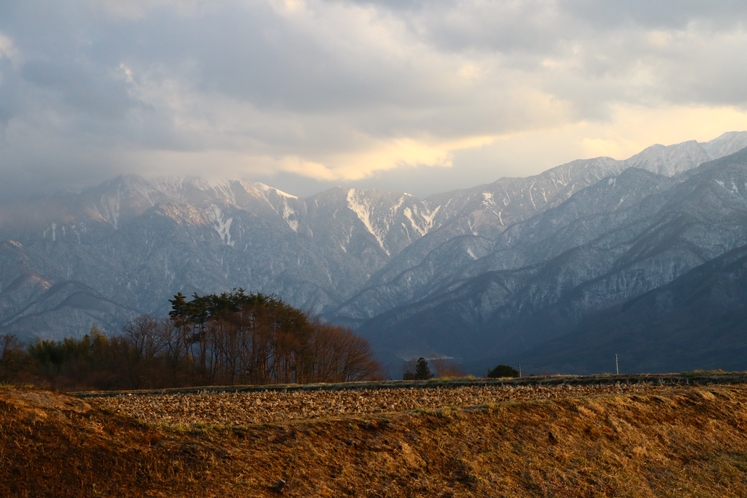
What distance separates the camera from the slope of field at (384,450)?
16.4m

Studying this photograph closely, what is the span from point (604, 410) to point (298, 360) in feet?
283

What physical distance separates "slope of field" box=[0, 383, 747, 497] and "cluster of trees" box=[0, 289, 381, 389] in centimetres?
7590

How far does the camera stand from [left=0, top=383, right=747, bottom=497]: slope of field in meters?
16.4

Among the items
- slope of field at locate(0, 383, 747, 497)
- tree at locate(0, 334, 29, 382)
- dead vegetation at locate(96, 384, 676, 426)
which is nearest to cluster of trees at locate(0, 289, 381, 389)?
tree at locate(0, 334, 29, 382)

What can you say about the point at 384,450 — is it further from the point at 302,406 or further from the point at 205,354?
the point at 205,354

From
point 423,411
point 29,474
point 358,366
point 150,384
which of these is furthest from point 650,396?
point 358,366

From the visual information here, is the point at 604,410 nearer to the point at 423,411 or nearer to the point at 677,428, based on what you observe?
the point at 677,428

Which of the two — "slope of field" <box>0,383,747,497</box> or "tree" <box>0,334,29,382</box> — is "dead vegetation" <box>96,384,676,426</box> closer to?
"slope of field" <box>0,383,747,497</box>

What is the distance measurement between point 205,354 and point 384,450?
93.7m

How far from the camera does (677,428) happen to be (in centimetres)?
2692

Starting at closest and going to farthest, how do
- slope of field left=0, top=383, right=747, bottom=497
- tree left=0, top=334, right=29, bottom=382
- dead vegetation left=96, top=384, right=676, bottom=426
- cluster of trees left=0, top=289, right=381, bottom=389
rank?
slope of field left=0, top=383, right=747, bottom=497 < dead vegetation left=96, top=384, right=676, bottom=426 < tree left=0, top=334, right=29, bottom=382 < cluster of trees left=0, top=289, right=381, bottom=389

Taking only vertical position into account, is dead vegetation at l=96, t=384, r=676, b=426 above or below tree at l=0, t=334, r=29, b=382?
below

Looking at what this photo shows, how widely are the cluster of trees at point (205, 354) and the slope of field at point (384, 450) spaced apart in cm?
7590

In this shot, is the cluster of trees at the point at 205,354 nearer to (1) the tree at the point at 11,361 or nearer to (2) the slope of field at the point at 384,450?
(1) the tree at the point at 11,361
